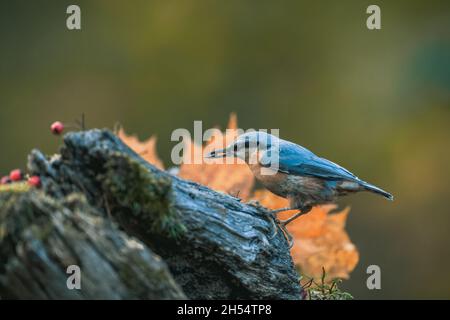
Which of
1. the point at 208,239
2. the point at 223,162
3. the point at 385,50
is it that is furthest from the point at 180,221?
the point at 385,50

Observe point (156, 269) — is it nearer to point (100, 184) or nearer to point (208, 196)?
point (100, 184)

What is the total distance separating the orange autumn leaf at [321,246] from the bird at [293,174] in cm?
9

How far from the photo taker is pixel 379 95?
20.9ft

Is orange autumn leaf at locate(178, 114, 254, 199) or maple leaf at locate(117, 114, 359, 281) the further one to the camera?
orange autumn leaf at locate(178, 114, 254, 199)

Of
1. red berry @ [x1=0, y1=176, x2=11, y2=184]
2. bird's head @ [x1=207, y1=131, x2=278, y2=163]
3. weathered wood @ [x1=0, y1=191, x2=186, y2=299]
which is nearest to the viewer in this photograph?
weathered wood @ [x1=0, y1=191, x2=186, y2=299]

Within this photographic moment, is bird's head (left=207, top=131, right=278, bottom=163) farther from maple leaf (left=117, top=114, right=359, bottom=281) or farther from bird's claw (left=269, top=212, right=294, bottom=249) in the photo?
bird's claw (left=269, top=212, right=294, bottom=249)

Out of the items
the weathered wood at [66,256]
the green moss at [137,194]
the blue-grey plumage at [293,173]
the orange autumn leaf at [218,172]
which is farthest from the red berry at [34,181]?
the blue-grey plumage at [293,173]

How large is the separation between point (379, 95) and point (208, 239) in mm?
4358

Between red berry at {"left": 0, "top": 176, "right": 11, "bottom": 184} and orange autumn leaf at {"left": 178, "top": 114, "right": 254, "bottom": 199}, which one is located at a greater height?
red berry at {"left": 0, "top": 176, "right": 11, "bottom": 184}

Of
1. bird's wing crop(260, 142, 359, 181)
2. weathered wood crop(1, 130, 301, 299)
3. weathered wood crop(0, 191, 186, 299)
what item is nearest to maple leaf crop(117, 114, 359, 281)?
bird's wing crop(260, 142, 359, 181)

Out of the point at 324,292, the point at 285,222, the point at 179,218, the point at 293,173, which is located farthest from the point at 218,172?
the point at 179,218

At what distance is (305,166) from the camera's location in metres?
3.69

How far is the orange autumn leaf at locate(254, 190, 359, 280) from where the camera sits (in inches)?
138

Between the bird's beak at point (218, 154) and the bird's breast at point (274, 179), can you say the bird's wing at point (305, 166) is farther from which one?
the bird's beak at point (218, 154)
